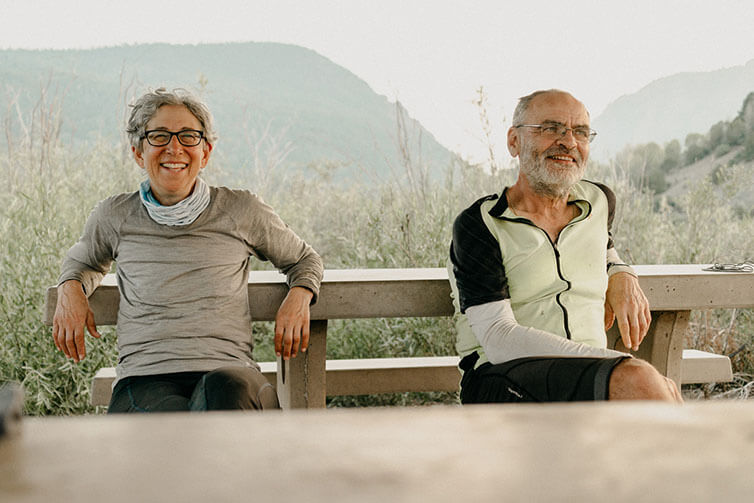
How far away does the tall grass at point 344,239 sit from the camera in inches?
129

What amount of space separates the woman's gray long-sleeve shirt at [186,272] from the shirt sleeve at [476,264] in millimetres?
405

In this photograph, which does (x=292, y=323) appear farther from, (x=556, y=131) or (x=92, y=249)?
(x=556, y=131)

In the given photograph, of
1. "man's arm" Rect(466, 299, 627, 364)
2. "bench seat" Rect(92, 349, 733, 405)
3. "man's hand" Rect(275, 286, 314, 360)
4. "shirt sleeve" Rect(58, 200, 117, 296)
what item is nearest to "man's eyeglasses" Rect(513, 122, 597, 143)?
"man's arm" Rect(466, 299, 627, 364)

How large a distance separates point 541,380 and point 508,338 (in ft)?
0.51

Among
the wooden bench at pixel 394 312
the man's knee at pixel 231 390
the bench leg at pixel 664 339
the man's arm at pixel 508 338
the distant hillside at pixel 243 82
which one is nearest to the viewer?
the man's knee at pixel 231 390

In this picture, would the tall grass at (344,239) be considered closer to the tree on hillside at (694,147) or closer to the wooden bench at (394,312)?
the wooden bench at (394,312)

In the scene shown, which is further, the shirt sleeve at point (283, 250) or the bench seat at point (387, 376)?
the bench seat at point (387, 376)

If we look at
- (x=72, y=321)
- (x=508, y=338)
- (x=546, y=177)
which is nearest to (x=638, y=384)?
(x=508, y=338)

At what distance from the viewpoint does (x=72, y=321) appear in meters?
2.14

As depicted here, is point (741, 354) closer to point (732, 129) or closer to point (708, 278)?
point (708, 278)

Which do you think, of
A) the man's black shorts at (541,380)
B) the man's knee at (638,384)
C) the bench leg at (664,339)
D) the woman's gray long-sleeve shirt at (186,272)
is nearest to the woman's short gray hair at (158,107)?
the woman's gray long-sleeve shirt at (186,272)

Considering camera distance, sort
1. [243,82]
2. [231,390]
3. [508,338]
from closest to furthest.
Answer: [231,390], [508,338], [243,82]

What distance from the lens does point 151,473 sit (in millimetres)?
528

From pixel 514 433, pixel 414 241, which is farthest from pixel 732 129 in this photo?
pixel 514 433
